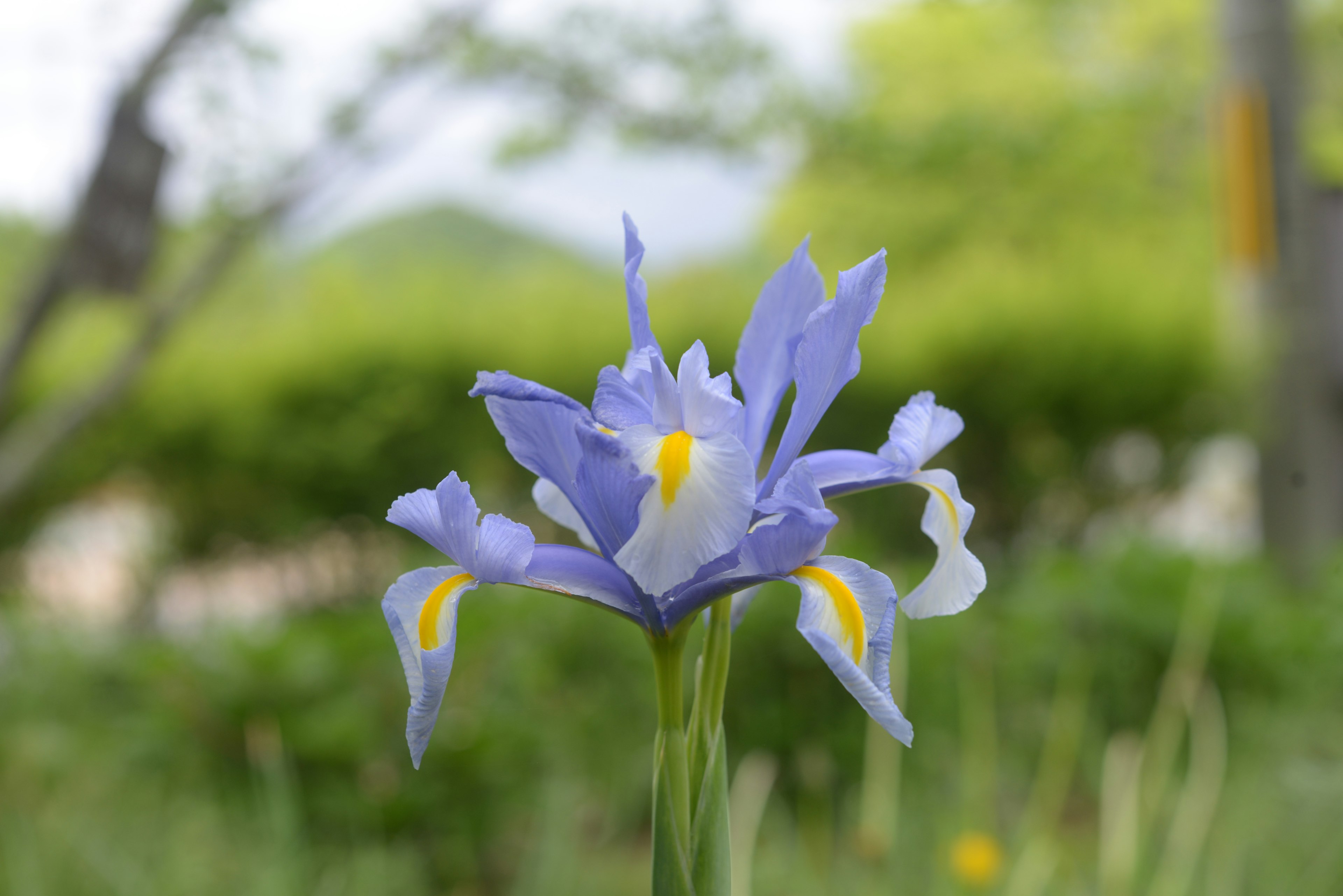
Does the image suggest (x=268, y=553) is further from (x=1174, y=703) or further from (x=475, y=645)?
(x=1174, y=703)

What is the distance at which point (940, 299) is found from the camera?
6.58 meters

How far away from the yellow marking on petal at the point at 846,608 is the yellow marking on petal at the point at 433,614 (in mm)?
→ 282

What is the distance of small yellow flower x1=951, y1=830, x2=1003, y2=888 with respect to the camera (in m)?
1.88

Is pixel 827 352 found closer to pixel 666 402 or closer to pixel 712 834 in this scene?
pixel 666 402

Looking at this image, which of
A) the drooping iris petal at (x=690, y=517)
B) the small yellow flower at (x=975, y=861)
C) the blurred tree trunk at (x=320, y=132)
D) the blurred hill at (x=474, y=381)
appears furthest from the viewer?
the blurred hill at (x=474, y=381)

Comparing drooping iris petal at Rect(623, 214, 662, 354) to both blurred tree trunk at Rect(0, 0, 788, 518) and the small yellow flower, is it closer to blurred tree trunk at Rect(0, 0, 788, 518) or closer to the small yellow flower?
the small yellow flower

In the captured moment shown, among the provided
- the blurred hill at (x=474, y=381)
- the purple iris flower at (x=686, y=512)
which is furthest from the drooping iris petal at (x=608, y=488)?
the blurred hill at (x=474, y=381)

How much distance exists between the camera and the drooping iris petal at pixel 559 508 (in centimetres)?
104

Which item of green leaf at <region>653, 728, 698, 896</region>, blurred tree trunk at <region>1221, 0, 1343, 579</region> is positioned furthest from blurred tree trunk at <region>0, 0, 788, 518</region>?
green leaf at <region>653, 728, 698, 896</region>

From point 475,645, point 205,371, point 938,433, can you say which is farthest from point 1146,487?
point 938,433

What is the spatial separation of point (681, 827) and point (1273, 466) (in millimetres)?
4692

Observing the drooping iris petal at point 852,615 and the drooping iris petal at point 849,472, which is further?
the drooping iris petal at point 849,472

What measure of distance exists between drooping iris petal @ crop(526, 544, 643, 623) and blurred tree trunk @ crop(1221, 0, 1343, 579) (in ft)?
15.1

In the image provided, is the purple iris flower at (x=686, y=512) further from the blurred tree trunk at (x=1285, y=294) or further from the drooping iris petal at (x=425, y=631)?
the blurred tree trunk at (x=1285, y=294)
